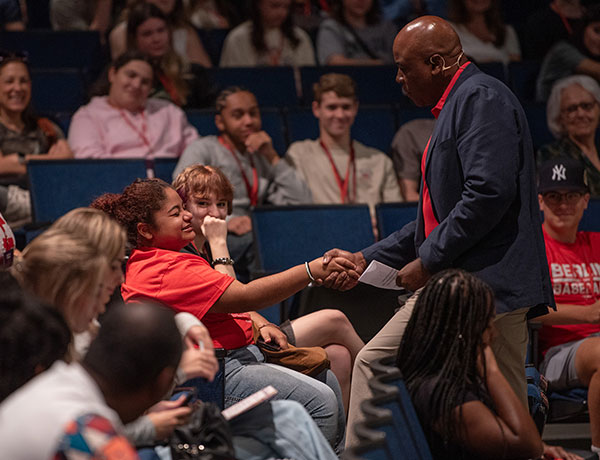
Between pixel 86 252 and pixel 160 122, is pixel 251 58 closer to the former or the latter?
pixel 160 122

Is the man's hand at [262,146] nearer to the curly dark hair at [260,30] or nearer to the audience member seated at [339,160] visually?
the audience member seated at [339,160]

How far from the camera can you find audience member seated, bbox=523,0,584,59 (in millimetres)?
5270

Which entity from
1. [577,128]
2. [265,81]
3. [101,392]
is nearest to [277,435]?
[101,392]

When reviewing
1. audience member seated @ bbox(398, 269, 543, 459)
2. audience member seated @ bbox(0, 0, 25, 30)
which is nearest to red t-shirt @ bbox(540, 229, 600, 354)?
audience member seated @ bbox(398, 269, 543, 459)

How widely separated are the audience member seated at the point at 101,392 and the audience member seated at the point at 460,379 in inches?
26.3

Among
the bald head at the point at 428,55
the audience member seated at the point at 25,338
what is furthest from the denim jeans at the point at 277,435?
the bald head at the point at 428,55

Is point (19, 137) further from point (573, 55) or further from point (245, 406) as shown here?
point (573, 55)

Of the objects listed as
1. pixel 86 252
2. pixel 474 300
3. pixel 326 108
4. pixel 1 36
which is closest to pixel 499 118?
pixel 474 300

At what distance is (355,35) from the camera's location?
5.25m

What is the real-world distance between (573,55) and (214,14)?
222cm

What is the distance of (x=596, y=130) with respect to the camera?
180 inches

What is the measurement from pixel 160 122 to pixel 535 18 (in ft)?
8.48

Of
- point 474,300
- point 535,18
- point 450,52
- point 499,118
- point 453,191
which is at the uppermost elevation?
point 535,18

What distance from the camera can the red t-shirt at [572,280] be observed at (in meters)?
3.28
